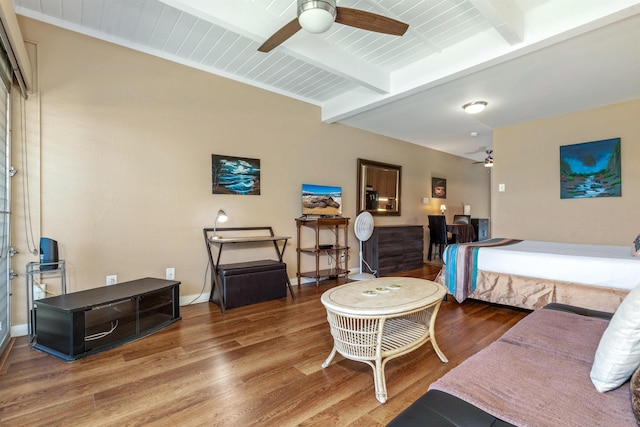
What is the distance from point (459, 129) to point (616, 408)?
4.88m

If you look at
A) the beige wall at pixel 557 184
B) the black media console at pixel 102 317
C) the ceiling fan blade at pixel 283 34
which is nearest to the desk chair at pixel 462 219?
the beige wall at pixel 557 184

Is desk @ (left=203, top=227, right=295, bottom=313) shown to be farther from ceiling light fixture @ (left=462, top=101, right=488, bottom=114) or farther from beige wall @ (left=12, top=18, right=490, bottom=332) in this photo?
ceiling light fixture @ (left=462, top=101, right=488, bottom=114)

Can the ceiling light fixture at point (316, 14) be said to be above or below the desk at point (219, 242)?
above

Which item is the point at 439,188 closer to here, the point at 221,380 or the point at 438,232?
the point at 438,232

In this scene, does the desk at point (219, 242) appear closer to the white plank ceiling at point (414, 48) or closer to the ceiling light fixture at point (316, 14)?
the white plank ceiling at point (414, 48)

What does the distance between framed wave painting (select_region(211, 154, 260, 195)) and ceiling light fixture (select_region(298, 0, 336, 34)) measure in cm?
201

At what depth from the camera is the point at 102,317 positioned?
2596 mm

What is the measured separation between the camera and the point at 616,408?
0.89 metres

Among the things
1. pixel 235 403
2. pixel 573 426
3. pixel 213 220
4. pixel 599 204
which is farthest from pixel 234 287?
pixel 599 204

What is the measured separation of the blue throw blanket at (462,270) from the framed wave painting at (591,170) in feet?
6.83

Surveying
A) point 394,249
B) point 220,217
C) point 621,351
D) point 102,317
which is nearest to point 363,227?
point 394,249

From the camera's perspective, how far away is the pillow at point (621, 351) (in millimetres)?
932

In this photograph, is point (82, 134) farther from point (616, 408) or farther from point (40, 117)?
point (616, 408)

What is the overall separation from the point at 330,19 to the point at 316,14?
9 cm
